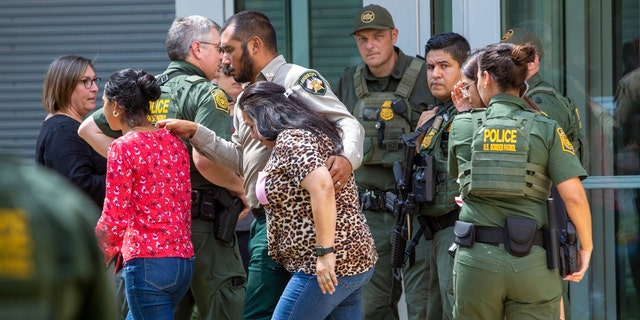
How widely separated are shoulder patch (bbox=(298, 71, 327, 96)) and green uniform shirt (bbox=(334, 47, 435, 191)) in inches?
47.8

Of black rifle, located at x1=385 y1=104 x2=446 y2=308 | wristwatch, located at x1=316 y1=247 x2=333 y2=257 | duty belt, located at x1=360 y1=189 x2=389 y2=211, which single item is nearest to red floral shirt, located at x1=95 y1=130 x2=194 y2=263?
→ wristwatch, located at x1=316 y1=247 x2=333 y2=257

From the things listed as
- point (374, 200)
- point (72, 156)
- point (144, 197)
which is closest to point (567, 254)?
point (374, 200)

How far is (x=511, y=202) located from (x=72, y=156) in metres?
2.39

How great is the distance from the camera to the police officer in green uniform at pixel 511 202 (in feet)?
14.0

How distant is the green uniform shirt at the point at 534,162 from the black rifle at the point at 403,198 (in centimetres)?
89

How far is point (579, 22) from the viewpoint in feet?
20.8

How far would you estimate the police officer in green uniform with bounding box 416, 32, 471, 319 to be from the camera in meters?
5.30

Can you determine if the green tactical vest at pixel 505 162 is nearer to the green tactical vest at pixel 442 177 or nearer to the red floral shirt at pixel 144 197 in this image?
the green tactical vest at pixel 442 177

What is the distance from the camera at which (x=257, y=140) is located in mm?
4578

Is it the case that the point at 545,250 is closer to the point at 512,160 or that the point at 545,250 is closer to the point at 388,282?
the point at 512,160

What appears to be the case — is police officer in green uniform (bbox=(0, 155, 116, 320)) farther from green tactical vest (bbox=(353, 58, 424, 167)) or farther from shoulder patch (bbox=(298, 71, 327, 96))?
green tactical vest (bbox=(353, 58, 424, 167))

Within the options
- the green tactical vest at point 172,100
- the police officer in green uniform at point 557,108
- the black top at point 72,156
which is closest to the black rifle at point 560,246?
the police officer in green uniform at point 557,108

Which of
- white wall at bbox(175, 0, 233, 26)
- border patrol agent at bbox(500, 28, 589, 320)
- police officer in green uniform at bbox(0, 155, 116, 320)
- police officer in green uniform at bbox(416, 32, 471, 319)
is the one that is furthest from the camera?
white wall at bbox(175, 0, 233, 26)

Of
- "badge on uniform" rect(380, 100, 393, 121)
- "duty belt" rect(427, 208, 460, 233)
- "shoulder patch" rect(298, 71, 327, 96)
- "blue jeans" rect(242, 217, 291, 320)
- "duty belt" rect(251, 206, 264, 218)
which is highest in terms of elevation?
"shoulder patch" rect(298, 71, 327, 96)
